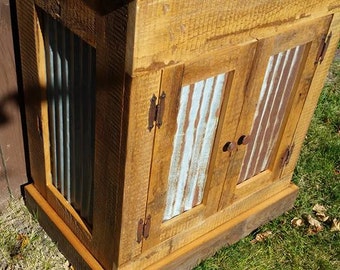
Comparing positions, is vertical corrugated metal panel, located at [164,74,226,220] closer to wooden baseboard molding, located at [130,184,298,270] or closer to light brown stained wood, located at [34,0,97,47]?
wooden baseboard molding, located at [130,184,298,270]

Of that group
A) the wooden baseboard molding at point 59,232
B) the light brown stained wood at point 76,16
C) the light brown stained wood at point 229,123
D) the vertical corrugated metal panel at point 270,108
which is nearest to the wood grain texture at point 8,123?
the wooden baseboard molding at point 59,232

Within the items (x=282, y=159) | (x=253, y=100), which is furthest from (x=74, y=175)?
(x=282, y=159)

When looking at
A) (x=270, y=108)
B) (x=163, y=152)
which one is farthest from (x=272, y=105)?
(x=163, y=152)

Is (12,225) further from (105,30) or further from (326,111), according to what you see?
(326,111)

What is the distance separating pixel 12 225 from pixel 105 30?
160 centimetres

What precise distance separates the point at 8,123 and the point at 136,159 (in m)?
1.02

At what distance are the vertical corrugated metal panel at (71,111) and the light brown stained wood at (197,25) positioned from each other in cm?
32

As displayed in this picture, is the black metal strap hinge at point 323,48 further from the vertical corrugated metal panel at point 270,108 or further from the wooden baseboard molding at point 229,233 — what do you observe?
the wooden baseboard molding at point 229,233

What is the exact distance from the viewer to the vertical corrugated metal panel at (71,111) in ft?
6.84

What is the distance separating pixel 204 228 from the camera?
8.89 ft

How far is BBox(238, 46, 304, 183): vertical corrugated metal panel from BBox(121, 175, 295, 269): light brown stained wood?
0.54ft

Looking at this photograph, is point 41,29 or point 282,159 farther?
point 282,159

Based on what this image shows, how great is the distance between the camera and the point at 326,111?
13.4 feet

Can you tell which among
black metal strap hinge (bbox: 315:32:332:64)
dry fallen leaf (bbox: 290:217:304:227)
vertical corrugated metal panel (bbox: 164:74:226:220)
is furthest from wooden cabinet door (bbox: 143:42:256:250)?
dry fallen leaf (bbox: 290:217:304:227)
